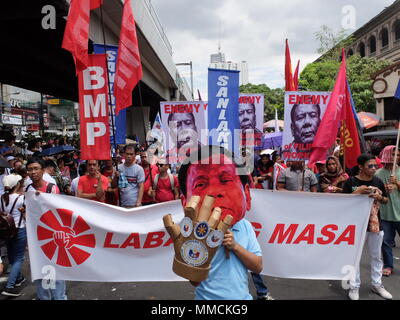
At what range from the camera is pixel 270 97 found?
2240 inches

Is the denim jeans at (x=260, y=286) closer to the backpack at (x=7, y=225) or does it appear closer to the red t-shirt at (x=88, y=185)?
the red t-shirt at (x=88, y=185)

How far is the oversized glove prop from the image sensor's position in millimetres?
1921

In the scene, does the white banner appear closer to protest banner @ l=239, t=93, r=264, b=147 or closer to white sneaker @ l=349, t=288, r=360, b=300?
white sneaker @ l=349, t=288, r=360, b=300

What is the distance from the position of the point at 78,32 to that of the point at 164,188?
2.72 m

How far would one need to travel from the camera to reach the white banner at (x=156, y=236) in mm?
3648

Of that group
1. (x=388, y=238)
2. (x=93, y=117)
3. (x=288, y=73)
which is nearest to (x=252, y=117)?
(x=288, y=73)

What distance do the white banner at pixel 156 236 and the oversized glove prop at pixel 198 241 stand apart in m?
1.83

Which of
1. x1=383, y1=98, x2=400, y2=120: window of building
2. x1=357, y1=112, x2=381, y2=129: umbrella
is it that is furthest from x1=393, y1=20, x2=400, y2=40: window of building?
x1=357, y1=112, x2=381, y2=129: umbrella

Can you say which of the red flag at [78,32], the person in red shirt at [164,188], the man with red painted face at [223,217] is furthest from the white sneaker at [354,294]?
the red flag at [78,32]

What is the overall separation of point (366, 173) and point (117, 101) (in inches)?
124

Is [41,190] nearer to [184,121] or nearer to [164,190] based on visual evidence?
[164,190]

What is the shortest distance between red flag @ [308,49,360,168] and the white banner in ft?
3.78
